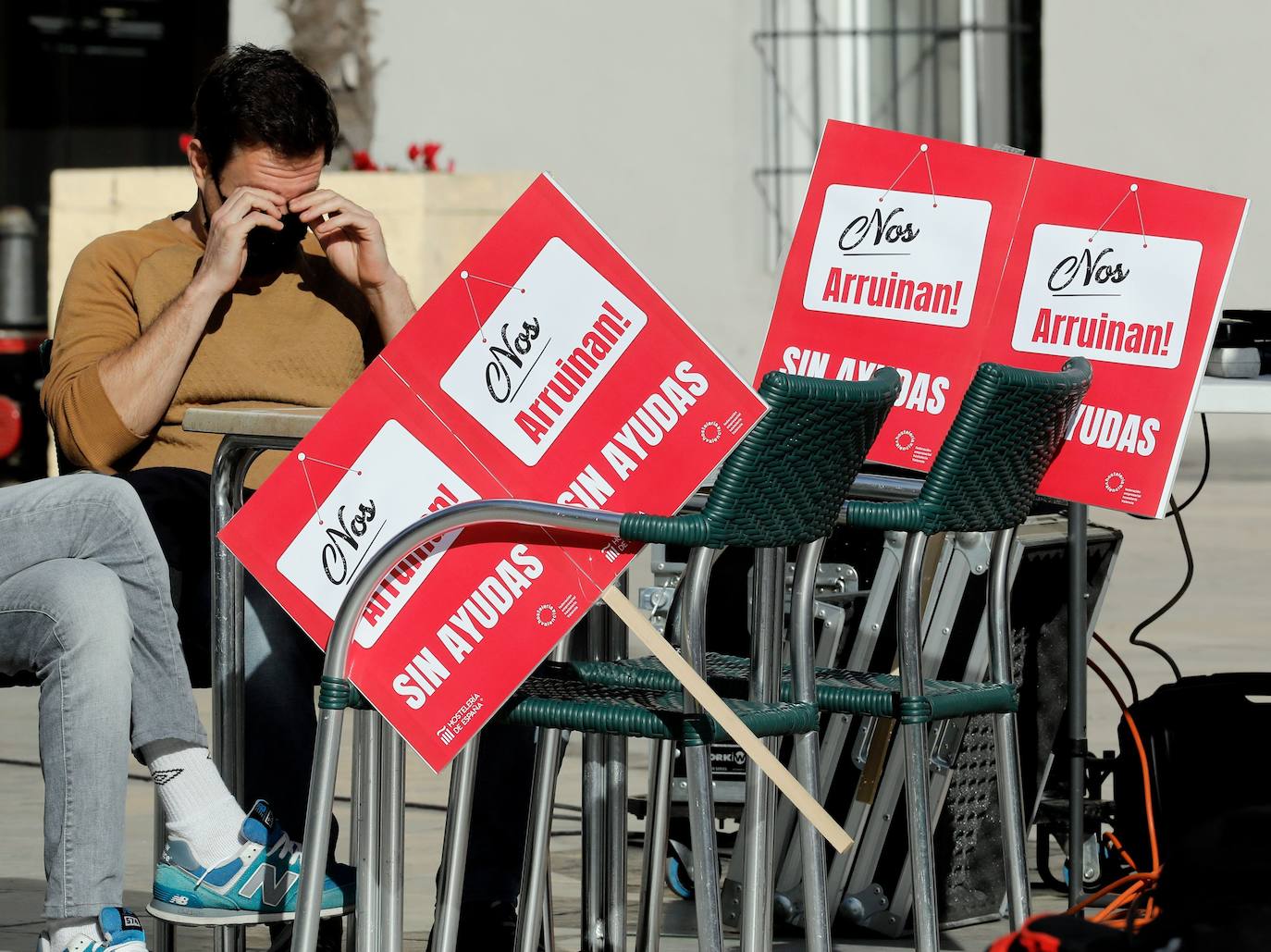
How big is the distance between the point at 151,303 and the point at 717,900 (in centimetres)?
161

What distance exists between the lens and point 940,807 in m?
3.58

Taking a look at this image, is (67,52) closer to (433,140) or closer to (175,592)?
(433,140)

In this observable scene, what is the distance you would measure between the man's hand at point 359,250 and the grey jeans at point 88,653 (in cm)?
69

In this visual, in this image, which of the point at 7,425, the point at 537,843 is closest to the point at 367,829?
the point at 537,843

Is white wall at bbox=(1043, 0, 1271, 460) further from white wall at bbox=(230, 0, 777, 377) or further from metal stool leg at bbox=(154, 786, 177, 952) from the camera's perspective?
metal stool leg at bbox=(154, 786, 177, 952)

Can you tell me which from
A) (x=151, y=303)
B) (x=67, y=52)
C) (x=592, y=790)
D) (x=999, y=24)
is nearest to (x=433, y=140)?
(x=999, y=24)

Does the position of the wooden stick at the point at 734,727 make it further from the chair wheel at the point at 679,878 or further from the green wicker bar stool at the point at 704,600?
the chair wheel at the point at 679,878

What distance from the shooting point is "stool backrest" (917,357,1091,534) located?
2701 millimetres

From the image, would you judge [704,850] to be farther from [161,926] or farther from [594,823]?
[161,926]

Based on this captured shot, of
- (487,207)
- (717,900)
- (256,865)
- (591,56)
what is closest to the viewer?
(717,900)

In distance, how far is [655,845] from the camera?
9.86 ft

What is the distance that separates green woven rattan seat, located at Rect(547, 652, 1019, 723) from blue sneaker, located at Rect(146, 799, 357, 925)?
1.51 ft

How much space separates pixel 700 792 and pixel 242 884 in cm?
81

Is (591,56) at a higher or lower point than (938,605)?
higher
